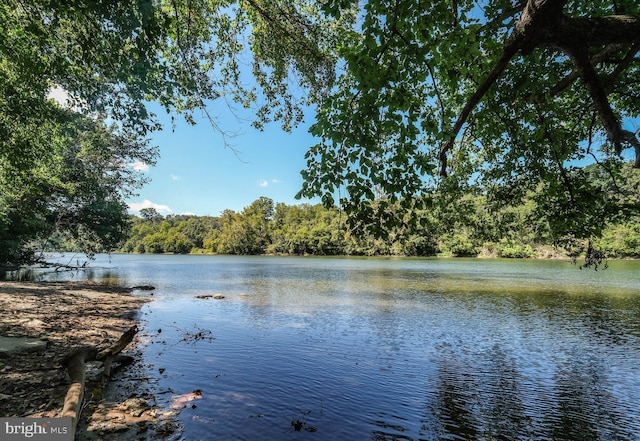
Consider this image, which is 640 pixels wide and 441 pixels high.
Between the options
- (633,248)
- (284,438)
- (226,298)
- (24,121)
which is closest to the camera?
(284,438)

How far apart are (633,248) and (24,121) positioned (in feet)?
370

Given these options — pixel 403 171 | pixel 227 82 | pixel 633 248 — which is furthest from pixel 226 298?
pixel 633 248

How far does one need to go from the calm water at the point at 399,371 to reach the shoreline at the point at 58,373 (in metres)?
0.91

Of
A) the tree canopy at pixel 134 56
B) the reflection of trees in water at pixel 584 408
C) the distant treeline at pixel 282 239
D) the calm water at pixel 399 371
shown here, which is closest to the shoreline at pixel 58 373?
the calm water at pixel 399 371

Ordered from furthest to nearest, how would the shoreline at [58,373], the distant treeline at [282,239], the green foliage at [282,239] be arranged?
1. the green foliage at [282,239]
2. the distant treeline at [282,239]
3. the shoreline at [58,373]

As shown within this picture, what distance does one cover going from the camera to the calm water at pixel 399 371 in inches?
290

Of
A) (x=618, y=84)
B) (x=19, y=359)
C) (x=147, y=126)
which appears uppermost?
(x=618, y=84)

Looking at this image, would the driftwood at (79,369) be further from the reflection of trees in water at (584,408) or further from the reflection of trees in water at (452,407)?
the reflection of trees in water at (584,408)

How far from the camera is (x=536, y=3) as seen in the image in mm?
3873

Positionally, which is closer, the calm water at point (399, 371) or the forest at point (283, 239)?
the calm water at point (399, 371)

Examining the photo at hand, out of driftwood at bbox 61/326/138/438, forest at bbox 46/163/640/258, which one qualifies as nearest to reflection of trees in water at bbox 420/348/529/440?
driftwood at bbox 61/326/138/438

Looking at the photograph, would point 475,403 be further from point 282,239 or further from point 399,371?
point 282,239

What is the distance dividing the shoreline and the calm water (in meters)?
0.91

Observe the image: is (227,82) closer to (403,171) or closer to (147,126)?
(147,126)
